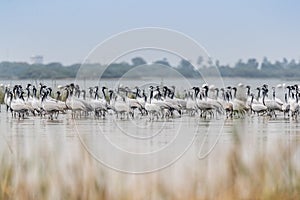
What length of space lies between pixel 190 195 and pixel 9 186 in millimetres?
758

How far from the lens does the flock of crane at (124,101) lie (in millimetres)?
4227

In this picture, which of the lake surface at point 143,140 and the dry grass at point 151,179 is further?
the lake surface at point 143,140

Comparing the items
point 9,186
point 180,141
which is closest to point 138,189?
point 9,186

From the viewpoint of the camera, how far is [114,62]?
3092mm

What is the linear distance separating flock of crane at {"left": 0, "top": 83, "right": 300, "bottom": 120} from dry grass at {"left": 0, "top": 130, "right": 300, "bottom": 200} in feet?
4.24

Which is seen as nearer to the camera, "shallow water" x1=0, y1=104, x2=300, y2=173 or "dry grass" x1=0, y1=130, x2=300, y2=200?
"dry grass" x1=0, y1=130, x2=300, y2=200

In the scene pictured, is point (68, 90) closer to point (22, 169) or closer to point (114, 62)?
point (114, 62)

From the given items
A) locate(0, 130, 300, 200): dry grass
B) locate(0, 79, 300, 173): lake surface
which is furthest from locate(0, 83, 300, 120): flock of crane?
locate(0, 130, 300, 200): dry grass

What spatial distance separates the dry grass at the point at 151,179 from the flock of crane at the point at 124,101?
4.24ft

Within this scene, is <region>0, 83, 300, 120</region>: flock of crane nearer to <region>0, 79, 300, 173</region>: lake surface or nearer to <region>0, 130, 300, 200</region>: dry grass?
<region>0, 79, 300, 173</region>: lake surface

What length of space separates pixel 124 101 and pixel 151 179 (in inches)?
95.1

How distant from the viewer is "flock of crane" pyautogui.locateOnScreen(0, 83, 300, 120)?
4227 mm

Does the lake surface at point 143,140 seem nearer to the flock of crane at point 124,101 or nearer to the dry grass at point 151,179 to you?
the dry grass at point 151,179

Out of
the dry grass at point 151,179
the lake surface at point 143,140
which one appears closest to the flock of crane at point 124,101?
the lake surface at point 143,140
